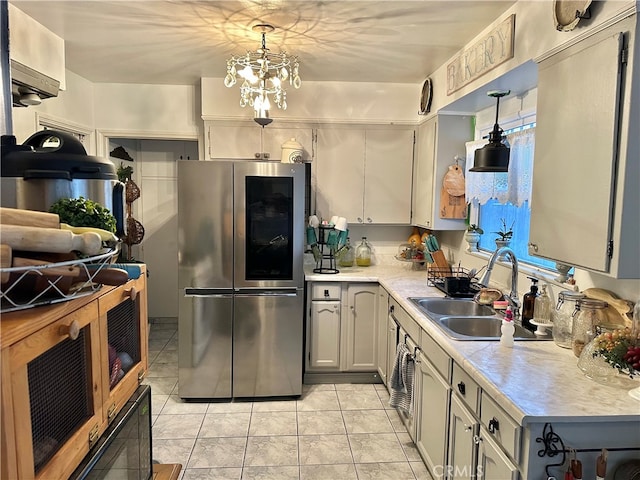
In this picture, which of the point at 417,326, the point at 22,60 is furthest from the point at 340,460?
the point at 22,60

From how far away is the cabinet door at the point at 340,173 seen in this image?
3.68 meters

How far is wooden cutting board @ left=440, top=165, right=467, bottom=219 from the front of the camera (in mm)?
3277

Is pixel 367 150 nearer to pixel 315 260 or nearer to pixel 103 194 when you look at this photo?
pixel 315 260

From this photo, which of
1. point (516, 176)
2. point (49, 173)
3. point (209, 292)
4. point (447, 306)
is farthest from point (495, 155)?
point (49, 173)

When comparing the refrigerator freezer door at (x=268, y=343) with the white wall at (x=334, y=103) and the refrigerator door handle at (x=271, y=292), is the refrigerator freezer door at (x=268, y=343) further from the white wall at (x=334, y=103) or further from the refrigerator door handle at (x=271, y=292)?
the white wall at (x=334, y=103)

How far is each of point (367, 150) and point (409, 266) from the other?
1128 millimetres

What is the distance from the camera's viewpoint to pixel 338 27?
2.45 metres

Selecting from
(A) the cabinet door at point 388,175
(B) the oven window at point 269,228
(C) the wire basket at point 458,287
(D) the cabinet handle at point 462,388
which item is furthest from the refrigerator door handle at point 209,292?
(D) the cabinet handle at point 462,388

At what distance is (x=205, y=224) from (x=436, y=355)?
1796mm

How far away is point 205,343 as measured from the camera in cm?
309

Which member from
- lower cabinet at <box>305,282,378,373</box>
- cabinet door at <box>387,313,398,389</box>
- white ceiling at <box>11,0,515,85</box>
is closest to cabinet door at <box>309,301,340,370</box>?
lower cabinet at <box>305,282,378,373</box>

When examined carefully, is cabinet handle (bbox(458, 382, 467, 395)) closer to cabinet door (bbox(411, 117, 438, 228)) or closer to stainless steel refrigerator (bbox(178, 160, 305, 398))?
stainless steel refrigerator (bbox(178, 160, 305, 398))

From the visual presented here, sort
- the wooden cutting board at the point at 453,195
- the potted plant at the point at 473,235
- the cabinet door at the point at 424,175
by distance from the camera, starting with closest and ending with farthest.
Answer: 1. the potted plant at the point at 473,235
2. the wooden cutting board at the point at 453,195
3. the cabinet door at the point at 424,175

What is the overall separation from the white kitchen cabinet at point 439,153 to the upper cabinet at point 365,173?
0.26m
